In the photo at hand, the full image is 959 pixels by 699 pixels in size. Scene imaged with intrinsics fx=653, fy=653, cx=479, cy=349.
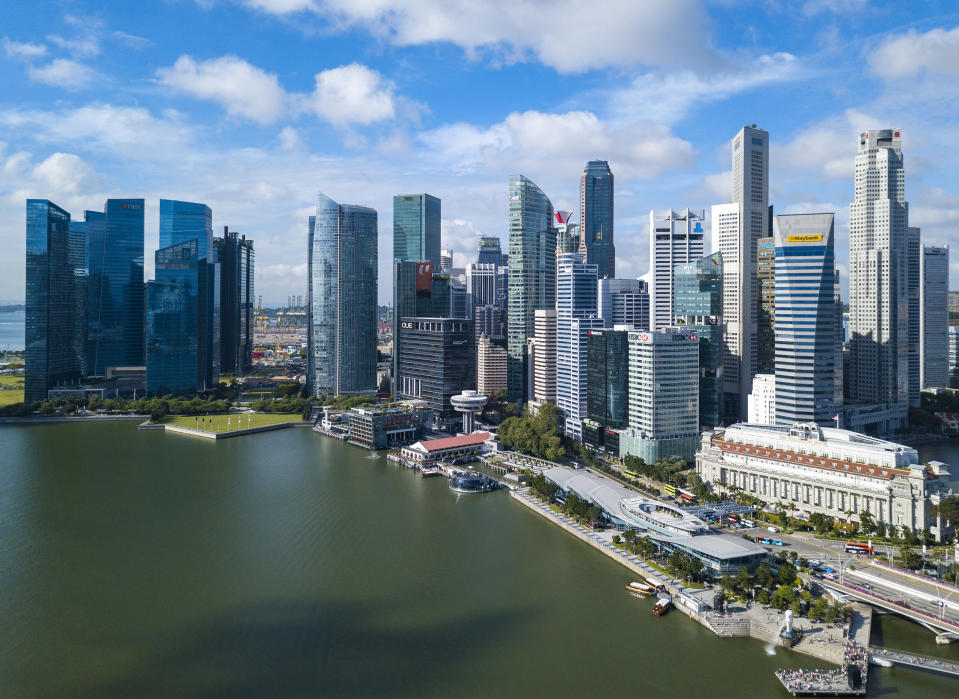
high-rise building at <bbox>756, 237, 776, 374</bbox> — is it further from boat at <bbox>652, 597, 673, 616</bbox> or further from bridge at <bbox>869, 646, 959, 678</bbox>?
bridge at <bbox>869, 646, 959, 678</bbox>

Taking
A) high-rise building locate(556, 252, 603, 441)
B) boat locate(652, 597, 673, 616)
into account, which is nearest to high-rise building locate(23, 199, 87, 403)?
high-rise building locate(556, 252, 603, 441)

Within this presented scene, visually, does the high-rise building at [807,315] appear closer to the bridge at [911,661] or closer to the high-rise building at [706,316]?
the high-rise building at [706,316]

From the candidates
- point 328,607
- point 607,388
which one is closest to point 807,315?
point 607,388

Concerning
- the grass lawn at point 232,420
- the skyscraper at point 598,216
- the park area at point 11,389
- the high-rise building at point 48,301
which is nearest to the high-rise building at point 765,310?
the grass lawn at point 232,420

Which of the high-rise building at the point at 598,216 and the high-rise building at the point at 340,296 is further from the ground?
the high-rise building at the point at 598,216

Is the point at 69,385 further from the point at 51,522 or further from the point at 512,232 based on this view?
the point at 512,232

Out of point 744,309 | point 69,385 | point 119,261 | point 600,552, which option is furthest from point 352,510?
point 119,261
